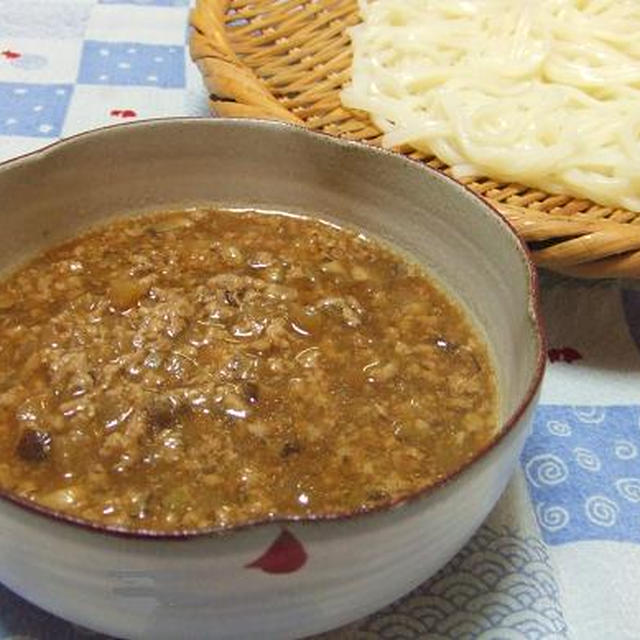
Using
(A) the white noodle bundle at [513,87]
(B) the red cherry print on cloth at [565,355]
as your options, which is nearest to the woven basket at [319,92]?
(A) the white noodle bundle at [513,87]

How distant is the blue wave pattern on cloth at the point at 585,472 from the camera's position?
1317 mm

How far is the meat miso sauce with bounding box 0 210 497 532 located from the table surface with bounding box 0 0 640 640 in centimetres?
16

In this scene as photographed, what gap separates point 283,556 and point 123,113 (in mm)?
1395

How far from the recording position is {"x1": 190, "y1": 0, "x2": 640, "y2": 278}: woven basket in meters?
1.47

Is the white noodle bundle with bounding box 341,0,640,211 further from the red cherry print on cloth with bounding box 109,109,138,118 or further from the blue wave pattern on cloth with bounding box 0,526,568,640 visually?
the blue wave pattern on cloth with bounding box 0,526,568,640

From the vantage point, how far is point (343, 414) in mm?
1203

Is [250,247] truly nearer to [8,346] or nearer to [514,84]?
[8,346]

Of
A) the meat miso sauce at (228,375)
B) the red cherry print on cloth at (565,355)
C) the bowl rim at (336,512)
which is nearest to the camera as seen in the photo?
the bowl rim at (336,512)

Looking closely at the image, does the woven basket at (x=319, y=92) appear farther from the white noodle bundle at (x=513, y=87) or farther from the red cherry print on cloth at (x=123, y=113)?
the red cherry print on cloth at (x=123, y=113)

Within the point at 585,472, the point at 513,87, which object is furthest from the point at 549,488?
the point at 513,87

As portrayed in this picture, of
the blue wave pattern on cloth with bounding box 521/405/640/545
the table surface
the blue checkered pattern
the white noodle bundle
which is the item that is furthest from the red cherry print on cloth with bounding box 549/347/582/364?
the blue checkered pattern

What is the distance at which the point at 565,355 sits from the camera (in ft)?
5.20

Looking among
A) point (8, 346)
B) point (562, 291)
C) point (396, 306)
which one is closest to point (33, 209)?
point (8, 346)

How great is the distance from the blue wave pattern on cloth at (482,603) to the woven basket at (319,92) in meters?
0.46
